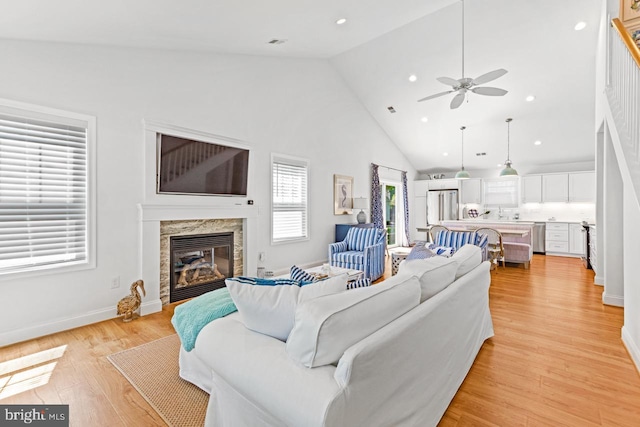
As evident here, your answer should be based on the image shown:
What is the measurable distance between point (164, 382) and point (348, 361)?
1.76 m

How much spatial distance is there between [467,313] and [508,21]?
484cm

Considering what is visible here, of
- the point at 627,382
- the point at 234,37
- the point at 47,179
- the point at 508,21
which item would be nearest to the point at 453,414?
the point at 627,382

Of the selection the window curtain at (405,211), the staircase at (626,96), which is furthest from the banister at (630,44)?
the window curtain at (405,211)

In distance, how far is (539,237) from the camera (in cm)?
794

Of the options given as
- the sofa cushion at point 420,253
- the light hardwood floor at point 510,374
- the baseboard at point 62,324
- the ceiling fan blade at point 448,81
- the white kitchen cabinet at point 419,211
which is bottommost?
the light hardwood floor at point 510,374

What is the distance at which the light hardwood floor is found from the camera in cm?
185

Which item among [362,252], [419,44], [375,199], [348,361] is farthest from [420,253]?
[375,199]

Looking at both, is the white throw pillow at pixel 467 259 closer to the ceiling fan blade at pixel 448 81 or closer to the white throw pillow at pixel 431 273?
the white throw pillow at pixel 431 273

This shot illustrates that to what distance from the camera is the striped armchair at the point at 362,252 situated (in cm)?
498

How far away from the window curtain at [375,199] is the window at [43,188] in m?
5.84

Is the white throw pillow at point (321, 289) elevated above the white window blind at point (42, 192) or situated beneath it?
situated beneath

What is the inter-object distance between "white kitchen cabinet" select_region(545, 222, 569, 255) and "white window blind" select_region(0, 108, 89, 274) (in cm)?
945

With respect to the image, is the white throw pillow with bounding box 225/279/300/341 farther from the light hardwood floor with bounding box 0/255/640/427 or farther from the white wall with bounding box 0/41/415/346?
the white wall with bounding box 0/41/415/346

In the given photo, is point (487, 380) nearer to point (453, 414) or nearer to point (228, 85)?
point (453, 414)
